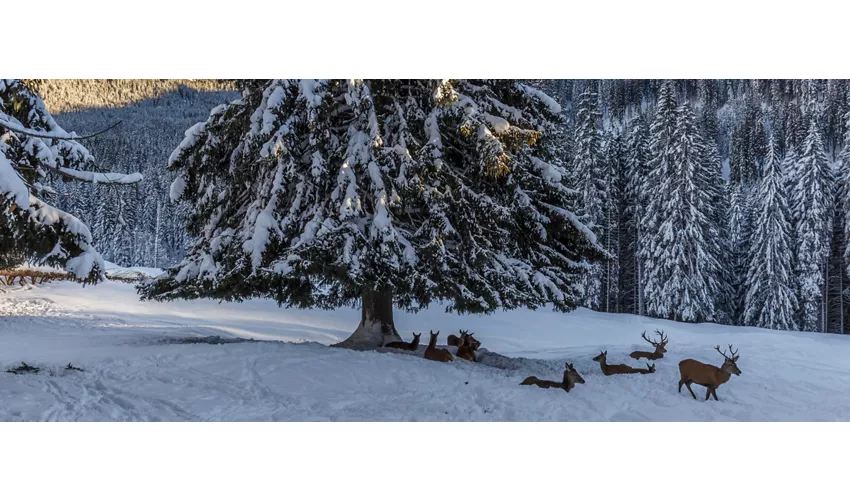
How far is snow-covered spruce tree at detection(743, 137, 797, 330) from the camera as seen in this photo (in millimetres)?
10269

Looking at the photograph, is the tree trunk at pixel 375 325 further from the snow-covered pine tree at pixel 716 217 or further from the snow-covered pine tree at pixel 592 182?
the snow-covered pine tree at pixel 716 217

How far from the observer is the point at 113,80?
6316 mm

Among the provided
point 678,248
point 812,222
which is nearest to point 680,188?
point 678,248

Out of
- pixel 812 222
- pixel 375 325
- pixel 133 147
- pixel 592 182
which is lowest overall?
pixel 375 325

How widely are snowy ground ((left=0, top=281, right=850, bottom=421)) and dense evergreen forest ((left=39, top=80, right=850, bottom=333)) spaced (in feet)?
4.91

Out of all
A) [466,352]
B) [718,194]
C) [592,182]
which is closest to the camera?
[466,352]

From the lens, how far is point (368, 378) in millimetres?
6457

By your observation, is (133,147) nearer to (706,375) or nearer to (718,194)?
(706,375)

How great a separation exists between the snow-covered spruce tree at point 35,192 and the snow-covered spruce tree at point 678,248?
12.1 meters

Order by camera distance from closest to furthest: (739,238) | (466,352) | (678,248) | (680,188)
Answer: (466,352) < (739,238) < (680,188) < (678,248)

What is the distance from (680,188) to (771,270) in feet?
11.1

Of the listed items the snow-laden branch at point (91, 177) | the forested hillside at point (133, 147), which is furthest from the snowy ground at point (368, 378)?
the snow-laden branch at point (91, 177)

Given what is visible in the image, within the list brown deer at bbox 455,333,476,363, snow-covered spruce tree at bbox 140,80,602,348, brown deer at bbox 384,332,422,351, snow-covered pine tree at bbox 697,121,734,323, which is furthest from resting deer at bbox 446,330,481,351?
snow-covered pine tree at bbox 697,121,734,323

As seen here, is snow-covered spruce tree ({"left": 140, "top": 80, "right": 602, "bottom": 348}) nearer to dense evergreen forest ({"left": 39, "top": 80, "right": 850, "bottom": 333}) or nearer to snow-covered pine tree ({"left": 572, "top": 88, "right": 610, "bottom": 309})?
dense evergreen forest ({"left": 39, "top": 80, "right": 850, "bottom": 333})
